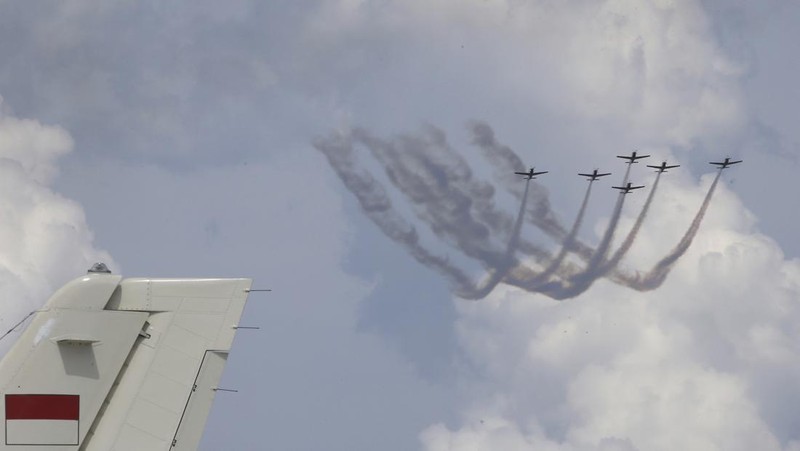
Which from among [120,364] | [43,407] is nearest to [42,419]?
[43,407]

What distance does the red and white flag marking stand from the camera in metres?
22.7

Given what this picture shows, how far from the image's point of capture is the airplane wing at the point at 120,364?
75.0 ft

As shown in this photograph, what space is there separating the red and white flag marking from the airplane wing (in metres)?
0.02

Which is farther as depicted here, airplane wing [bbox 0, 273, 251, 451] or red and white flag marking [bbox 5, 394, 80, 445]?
airplane wing [bbox 0, 273, 251, 451]

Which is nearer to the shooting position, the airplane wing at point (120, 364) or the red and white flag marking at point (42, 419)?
the red and white flag marking at point (42, 419)

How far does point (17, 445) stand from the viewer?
22.7m

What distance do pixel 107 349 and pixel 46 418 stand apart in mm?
1405

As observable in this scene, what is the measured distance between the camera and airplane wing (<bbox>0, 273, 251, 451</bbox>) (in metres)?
22.9

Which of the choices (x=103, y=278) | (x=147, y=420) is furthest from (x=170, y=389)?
(x=103, y=278)

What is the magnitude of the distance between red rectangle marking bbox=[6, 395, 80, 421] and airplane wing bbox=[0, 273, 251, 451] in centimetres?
2

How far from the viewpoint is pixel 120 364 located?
76.4ft

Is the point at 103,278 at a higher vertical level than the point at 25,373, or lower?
higher

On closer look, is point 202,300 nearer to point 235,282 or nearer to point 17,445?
point 235,282

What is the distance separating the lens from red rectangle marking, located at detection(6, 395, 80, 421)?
22828mm
